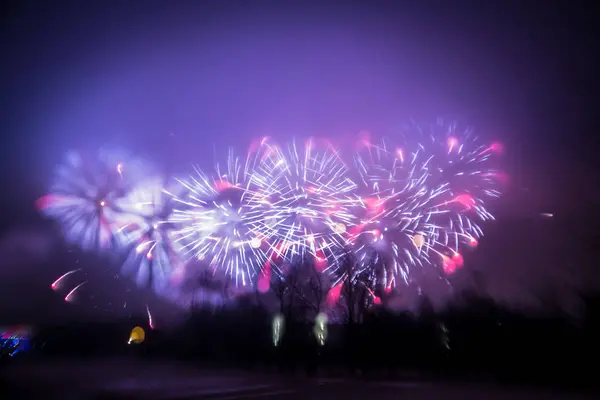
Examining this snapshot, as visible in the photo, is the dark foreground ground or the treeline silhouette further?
the treeline silhouette

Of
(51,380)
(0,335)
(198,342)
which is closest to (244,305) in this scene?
(198,342)

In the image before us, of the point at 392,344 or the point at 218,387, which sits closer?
the point at 218,387

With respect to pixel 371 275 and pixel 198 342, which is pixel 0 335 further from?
pixel 371 275

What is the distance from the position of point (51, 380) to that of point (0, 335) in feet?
51.4

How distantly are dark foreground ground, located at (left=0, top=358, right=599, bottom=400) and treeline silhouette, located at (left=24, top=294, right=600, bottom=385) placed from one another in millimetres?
2233

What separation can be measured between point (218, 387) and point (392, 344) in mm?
9050

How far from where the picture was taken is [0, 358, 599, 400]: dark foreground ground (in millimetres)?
15328

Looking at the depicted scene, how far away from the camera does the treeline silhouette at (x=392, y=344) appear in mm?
20750

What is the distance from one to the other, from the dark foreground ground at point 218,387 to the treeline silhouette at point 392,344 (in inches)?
87.9

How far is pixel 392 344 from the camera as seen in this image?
79.0ft

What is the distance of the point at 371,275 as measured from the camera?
29516 mm

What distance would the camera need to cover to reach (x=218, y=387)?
1748 centimetres

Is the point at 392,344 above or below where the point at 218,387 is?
above

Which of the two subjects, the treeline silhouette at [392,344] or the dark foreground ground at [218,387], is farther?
the treeline silhouette at [392,344]
